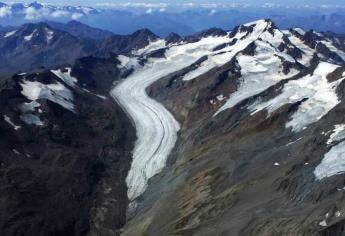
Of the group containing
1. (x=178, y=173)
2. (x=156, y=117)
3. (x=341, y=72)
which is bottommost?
(x=156, y=117)

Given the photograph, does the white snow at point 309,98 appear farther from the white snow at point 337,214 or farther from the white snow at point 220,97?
the white snow at point 337,214

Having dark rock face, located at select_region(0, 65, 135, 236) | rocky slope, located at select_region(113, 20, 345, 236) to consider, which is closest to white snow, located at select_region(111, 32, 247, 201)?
dark rock face, located at select_region(0, 65, 135, 236)

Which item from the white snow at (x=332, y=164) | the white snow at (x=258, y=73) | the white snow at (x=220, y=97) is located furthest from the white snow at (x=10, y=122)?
the white snow at (x=332, y=164)

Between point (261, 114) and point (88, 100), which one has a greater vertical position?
point (261, 114)

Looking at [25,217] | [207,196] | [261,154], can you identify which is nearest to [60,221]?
[25,217]

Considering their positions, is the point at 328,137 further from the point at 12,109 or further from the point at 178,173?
the point at 12,109

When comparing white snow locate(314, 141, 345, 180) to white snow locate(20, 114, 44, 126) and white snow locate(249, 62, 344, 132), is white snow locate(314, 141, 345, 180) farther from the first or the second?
white snow locate(20, 114, 44, 126)
